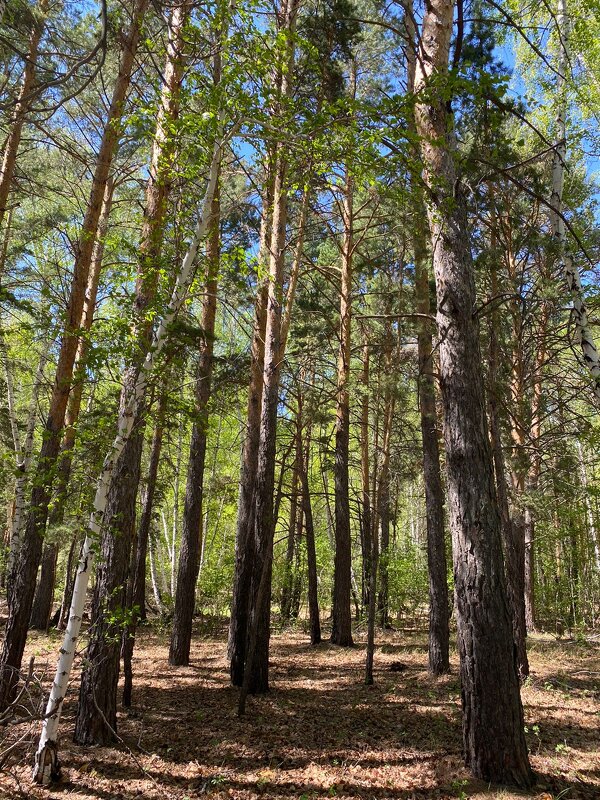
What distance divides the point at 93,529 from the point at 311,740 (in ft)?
12.6

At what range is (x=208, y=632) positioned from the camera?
14.8m

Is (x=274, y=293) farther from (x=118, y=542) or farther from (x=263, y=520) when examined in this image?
(x=118, y=542)

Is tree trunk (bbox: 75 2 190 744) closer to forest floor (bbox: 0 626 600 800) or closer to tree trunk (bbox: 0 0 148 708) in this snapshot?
forest floor (bbox: 0 626 600 800)

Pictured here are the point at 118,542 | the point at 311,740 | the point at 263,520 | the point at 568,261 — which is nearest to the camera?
the point at 118,542

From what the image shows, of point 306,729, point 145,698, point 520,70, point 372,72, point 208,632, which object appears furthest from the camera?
point 208,632

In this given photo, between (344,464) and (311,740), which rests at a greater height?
(344,464)

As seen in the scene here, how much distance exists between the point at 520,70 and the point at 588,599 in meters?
16.0

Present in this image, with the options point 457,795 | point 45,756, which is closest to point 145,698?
point 45,756

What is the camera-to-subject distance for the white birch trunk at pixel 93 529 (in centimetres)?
441

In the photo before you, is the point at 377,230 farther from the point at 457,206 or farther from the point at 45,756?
the point at 45,756

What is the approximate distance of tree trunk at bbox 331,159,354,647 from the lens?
12094 mm

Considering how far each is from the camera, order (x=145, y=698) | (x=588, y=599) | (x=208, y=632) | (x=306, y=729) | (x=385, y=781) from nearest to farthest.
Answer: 1. (x=385, y=781)
2. (x=306, y=729)
3. (x=145, y=698)
4. (x=208, y=632)
5. (x=588, y=599)

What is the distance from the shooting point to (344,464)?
12.2 meters

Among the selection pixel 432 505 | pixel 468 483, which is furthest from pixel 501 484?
pixel 468 483
